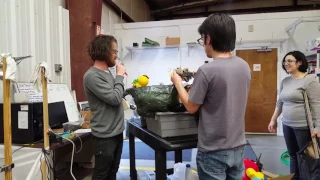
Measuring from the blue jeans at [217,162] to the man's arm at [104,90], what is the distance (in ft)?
2.35

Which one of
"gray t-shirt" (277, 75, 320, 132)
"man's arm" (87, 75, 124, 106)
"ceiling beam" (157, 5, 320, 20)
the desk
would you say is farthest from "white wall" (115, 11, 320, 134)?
the desk

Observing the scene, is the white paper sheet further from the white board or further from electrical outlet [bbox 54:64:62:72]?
electrical outlet [bbox 54:64:62:72]

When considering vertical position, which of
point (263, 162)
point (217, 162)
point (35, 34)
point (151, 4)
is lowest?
point (263, 162)

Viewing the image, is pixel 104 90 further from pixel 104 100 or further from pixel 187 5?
pixel 187 5

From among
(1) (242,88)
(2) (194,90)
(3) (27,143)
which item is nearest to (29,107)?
(3) (27,143)

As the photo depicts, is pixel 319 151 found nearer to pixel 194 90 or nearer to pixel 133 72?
pixel 194 90

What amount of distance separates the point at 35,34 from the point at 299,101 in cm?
286

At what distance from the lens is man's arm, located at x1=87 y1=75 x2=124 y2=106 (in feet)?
5.12

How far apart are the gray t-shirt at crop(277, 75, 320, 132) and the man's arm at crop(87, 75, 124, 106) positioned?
1722 mm

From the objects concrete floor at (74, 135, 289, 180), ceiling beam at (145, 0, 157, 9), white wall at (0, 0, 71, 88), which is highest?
ceiling beam at (145, 0, 157, 9)

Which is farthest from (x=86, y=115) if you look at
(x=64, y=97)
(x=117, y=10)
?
(x=117, y=10)

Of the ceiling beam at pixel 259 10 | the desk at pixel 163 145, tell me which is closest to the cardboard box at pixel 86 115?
the desk at pixel 163 145

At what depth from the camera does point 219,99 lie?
105 cm

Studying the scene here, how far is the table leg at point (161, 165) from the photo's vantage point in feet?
4.48
